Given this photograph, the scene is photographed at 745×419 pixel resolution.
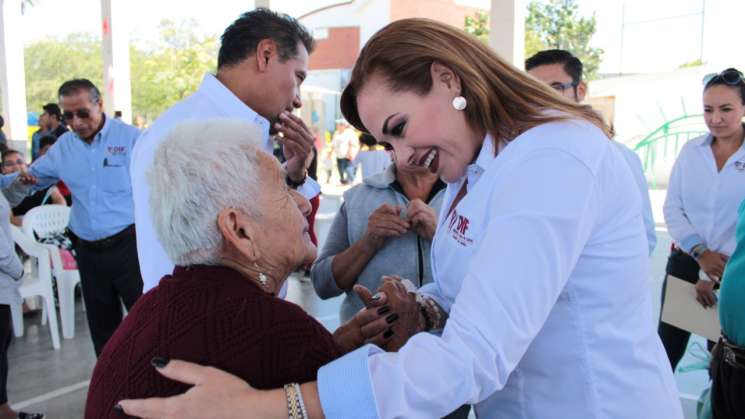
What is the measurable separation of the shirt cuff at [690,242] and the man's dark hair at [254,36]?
8.96 feet

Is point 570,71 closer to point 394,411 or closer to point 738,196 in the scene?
point 738,196

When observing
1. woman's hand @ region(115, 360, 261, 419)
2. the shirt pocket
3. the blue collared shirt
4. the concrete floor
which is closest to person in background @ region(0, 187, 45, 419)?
the concrete floor

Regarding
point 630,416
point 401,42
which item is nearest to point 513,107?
point 401,42

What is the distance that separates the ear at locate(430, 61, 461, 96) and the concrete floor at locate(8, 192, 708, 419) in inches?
123

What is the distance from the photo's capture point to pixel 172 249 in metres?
1.27

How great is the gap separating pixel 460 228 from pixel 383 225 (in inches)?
47.3

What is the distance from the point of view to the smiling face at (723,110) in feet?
11.8

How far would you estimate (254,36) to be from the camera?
2.42 meters

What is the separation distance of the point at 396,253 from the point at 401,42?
4.66 ft

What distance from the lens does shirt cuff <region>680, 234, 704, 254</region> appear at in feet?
12.3

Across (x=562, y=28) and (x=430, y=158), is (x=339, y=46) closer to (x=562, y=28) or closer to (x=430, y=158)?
(x=562, y=28)

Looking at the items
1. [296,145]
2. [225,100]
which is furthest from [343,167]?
[225,100]

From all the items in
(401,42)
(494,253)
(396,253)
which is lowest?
(396,253)

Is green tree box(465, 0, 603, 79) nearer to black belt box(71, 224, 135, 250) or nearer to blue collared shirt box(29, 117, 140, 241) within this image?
blue collared shirt box(29, 117, 140, 241)
